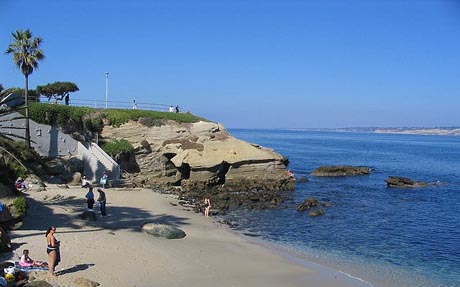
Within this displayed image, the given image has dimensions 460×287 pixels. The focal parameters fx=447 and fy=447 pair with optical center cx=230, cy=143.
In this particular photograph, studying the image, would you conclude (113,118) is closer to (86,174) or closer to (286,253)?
(86,174)

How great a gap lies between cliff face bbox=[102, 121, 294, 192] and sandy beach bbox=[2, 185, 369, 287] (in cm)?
Result: 1517

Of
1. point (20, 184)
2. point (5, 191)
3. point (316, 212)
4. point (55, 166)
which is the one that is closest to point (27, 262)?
point (5, 191)

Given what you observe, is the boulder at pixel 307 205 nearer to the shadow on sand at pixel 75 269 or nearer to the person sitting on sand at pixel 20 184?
the person sitting on sand at pixel 20 184

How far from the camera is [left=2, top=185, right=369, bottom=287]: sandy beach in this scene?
15.2 metres

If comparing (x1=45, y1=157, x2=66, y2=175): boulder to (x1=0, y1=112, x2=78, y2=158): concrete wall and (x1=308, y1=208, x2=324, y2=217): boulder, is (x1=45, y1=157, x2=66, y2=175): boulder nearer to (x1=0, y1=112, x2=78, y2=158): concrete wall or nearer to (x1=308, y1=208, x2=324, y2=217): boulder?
(x1=0, y1=112, x2=78, y2=158): concrete wall

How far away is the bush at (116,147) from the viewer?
44.1 meters

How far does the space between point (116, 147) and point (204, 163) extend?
32.3ft

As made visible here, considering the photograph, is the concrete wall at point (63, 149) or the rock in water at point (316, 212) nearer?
the rock in water at point (316, 212)

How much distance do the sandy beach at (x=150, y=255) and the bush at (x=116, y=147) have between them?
1822 centimetres

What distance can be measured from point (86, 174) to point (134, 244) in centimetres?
2037

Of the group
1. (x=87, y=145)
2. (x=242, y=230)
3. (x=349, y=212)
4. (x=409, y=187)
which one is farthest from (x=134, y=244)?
(x=409, y=187)

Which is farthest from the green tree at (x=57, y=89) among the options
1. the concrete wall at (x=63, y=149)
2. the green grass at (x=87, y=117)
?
the concrete wall at (x=63, y=149)

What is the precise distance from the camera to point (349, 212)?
3225 cm

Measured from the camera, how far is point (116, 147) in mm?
44688
